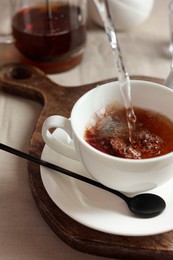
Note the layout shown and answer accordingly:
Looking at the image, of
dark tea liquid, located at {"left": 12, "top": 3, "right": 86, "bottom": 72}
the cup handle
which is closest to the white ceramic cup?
the cup handle

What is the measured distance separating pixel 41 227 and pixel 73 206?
6 cm

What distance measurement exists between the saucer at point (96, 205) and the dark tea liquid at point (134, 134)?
0.05m

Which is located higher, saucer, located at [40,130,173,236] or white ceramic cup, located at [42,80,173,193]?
white ceramic cup, located at [42,80,173,193]

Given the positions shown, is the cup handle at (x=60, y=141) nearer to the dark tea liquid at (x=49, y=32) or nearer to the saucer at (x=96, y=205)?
the saucer at (x=96, y=205)

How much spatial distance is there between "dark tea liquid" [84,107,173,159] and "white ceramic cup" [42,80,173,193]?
0.04 feet

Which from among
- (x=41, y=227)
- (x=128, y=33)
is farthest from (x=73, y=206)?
(x=128, y=33)

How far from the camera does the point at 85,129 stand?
0.65m

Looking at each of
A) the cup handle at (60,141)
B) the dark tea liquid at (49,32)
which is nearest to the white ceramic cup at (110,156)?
the cup handle at (60,141)

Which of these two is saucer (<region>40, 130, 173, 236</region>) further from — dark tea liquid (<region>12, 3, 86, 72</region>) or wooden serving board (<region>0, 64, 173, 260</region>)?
dark tea liquid (<region>12, 3, 86, 72</region>)

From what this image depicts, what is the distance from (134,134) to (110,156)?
0.34 ft

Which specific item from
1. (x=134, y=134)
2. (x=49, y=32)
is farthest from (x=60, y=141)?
(x=49, y=32)

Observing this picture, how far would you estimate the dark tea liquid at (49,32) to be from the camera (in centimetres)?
91

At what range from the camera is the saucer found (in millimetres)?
566

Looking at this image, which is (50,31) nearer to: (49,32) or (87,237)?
(49,32)
